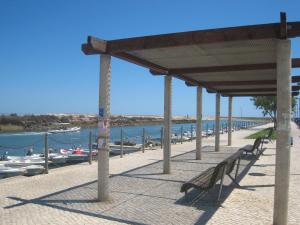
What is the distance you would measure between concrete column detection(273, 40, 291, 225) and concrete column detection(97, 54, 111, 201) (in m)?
3.29

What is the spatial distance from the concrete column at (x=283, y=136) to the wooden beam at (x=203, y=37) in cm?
25

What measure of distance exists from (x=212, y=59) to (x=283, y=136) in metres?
3.39

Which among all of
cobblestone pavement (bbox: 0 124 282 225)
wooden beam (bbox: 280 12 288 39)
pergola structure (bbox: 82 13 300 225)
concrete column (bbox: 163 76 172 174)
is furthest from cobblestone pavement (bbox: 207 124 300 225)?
wooden beam (bbox: 280 12 288 39)

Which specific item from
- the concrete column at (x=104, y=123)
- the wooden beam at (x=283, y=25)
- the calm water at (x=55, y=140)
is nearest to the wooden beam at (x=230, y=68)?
the concrete column at (x=104, y=123)

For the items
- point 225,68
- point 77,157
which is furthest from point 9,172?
point 225,68

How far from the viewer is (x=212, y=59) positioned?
915cm

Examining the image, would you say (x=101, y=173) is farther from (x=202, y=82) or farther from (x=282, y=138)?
(x=202, y=82)

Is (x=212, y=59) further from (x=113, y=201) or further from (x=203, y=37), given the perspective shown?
(x=113, y=201)

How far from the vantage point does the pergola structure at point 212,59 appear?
6.22 m

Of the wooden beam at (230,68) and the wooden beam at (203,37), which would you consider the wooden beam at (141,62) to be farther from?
the wooden beam at (203,37)

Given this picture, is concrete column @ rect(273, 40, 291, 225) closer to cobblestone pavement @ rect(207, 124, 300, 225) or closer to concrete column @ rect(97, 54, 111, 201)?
cobblestone pavement @ rect(207, 124, 300, 225)

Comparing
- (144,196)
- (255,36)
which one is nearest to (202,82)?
(144,196)

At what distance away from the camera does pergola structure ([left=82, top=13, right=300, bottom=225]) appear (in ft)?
20.4

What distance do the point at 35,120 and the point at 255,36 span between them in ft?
302
